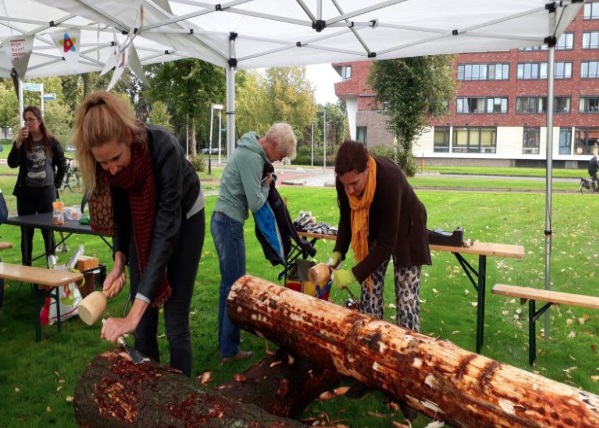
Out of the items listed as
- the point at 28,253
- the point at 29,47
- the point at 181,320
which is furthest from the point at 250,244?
the point at 181,320

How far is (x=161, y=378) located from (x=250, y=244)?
5703 mm

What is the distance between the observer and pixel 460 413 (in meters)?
2.10

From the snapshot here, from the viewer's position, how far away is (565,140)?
39.5m

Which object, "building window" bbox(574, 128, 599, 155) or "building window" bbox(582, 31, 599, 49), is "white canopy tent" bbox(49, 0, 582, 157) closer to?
"building window" bbox(574, 128, 599, 155)

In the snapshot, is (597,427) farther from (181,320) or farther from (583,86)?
(583,86)

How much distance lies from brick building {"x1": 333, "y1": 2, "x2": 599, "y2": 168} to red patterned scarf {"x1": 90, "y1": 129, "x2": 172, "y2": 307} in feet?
122

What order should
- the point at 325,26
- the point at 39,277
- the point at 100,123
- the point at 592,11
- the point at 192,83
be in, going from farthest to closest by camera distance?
the point at 592,11 < the point at 192,83 < the point at 325,26 < the point at 39,277 < the point at 100,123

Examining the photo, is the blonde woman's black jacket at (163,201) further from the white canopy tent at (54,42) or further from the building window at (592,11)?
the building window at (592,11)

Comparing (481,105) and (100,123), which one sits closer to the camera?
(100,123)

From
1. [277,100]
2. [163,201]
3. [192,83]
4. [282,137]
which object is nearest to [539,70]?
[277,100]

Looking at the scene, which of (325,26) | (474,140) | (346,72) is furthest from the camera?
(346,72)

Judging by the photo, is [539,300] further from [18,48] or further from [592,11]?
[592,11]

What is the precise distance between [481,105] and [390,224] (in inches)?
1606

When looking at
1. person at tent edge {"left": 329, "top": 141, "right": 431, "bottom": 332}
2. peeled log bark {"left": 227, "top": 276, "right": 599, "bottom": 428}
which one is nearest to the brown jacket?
person at tent edge {"left": 329, "top": 141, "right": 431, "bottom": 332}
